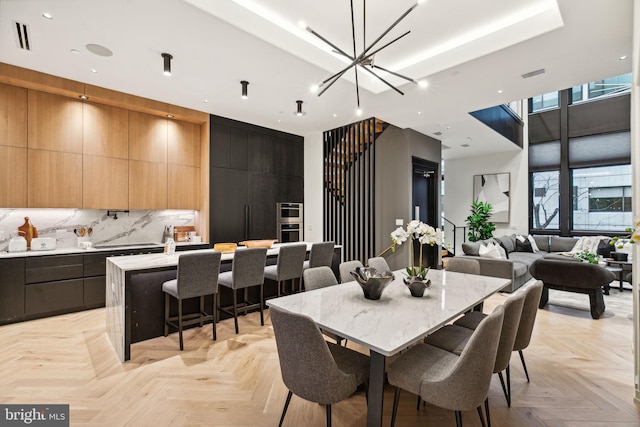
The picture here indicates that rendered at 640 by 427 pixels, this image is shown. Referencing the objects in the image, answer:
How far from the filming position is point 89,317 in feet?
12.8

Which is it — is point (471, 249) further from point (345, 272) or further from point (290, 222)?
point (345, 272)

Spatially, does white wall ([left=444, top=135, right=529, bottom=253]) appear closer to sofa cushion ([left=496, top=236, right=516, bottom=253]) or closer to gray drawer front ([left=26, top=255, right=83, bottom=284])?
sofa cushion ([left=496, top=236, right=516, bottom=253])

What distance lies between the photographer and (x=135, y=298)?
305cm

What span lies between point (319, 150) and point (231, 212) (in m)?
2.29

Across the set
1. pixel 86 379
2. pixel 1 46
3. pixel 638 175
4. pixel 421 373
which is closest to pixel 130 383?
pixel 86 379

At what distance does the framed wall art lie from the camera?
844 centimetres

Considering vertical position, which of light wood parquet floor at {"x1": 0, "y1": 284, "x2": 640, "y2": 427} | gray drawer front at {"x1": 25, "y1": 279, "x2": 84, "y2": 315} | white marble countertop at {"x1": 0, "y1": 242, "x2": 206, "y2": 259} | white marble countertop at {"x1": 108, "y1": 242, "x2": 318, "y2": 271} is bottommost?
light wood parquet floor at {"x1": 0, "y1": 284, "x2": 640, "y2": 427}

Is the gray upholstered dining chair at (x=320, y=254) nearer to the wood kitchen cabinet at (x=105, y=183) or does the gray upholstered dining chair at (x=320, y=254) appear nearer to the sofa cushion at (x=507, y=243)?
the wood kitchen cabinet at (x=105, y=183)

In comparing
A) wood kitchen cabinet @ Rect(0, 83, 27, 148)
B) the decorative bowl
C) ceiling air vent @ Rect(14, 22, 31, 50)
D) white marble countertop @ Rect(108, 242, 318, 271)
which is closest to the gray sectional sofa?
the decorative bowl

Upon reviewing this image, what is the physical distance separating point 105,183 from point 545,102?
10343 millimetres

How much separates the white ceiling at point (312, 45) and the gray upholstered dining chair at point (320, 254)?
2.16 m

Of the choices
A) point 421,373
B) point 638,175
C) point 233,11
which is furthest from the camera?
point 233,11

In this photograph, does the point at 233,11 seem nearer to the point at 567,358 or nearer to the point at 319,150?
the point at 319,150

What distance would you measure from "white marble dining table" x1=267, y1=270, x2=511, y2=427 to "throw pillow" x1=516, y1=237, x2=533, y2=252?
5555 mm
